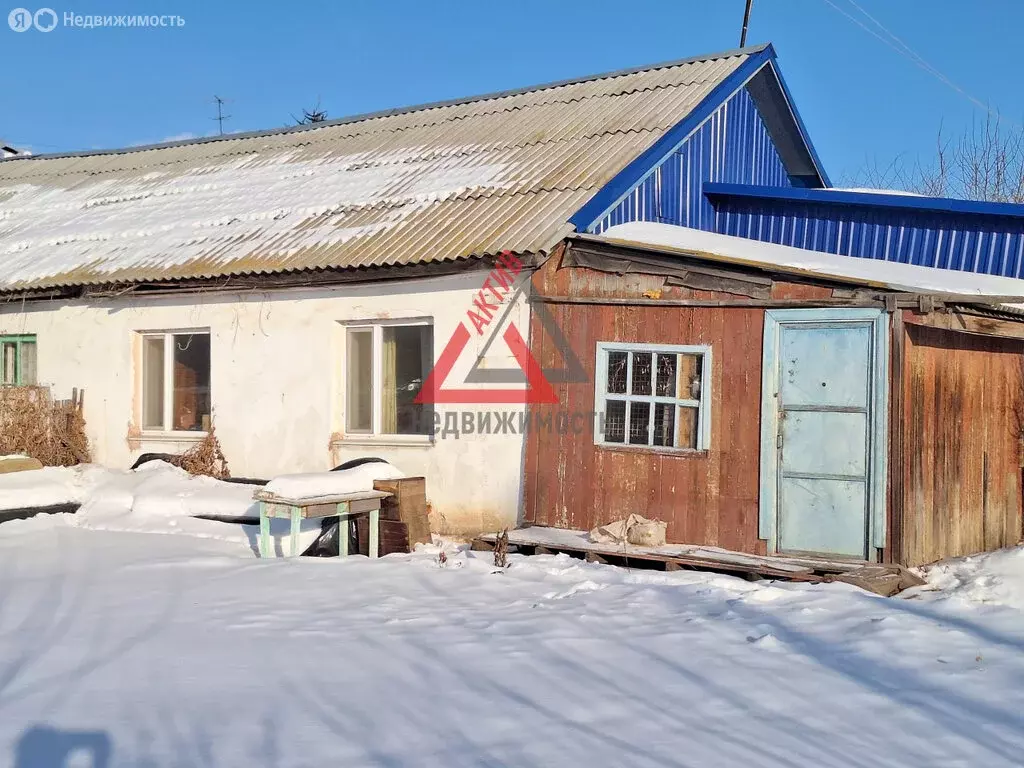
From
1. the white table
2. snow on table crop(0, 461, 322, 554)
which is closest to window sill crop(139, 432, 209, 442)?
snow on table crop(0, 461, 322, 554)

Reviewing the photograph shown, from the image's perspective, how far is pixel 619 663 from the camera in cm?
541

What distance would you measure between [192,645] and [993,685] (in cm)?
426

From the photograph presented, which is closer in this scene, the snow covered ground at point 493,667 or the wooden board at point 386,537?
the snow covered ground at point 493,667

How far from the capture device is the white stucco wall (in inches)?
372

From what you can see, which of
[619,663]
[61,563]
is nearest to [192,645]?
[619,663]

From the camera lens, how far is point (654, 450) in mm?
8523

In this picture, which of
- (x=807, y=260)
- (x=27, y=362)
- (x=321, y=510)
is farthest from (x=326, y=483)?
(x=27, y=362)

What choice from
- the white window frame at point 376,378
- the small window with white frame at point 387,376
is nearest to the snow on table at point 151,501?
the white window frame at point 376,378

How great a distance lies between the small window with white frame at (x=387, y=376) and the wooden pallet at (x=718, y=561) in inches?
76.4

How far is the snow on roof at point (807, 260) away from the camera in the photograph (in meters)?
8.91

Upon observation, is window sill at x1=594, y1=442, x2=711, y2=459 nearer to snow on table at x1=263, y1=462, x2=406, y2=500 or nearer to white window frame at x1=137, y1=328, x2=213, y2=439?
snow on table at x1=263, y1=462, x2=406, y2=500
